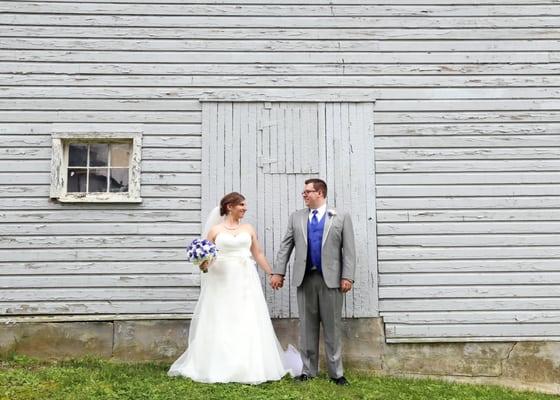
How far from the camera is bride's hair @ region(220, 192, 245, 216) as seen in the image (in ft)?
20.4

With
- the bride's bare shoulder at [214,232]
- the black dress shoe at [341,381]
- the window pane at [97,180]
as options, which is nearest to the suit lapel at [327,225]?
the bride's bare shoulder at [214,232]

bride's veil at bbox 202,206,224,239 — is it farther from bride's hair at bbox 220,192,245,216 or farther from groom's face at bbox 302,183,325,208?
groom's face at bbox 302,183,325,208

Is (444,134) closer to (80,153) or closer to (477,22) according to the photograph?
(477,22)

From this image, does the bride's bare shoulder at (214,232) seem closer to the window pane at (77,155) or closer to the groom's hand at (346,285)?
the groom's hand at (346,285)

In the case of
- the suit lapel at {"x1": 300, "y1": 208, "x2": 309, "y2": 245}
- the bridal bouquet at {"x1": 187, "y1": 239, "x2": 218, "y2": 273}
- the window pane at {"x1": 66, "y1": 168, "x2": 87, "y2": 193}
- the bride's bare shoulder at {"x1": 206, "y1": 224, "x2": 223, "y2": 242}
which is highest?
the window pane at {"x1": 66, "y1": 168, "x2": 87, "y2": 193}

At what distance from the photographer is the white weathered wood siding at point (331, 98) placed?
21.7ft

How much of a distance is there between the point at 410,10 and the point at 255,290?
13.1 feet

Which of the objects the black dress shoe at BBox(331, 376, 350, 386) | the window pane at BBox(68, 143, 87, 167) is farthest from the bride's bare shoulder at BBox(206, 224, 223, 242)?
the black dress shoe at BBox(331, 376, 350, 386)

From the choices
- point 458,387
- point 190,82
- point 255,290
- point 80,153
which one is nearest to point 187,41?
point 190,82

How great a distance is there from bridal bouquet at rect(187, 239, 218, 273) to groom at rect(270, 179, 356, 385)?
0.81 meters

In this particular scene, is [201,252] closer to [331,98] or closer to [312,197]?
[312,197]

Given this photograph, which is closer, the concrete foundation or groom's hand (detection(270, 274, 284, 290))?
groom's hand (detection(270, 274, 284, 290))

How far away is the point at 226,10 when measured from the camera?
274 inches

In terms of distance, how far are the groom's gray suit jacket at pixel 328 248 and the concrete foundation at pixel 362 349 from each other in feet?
2.89
